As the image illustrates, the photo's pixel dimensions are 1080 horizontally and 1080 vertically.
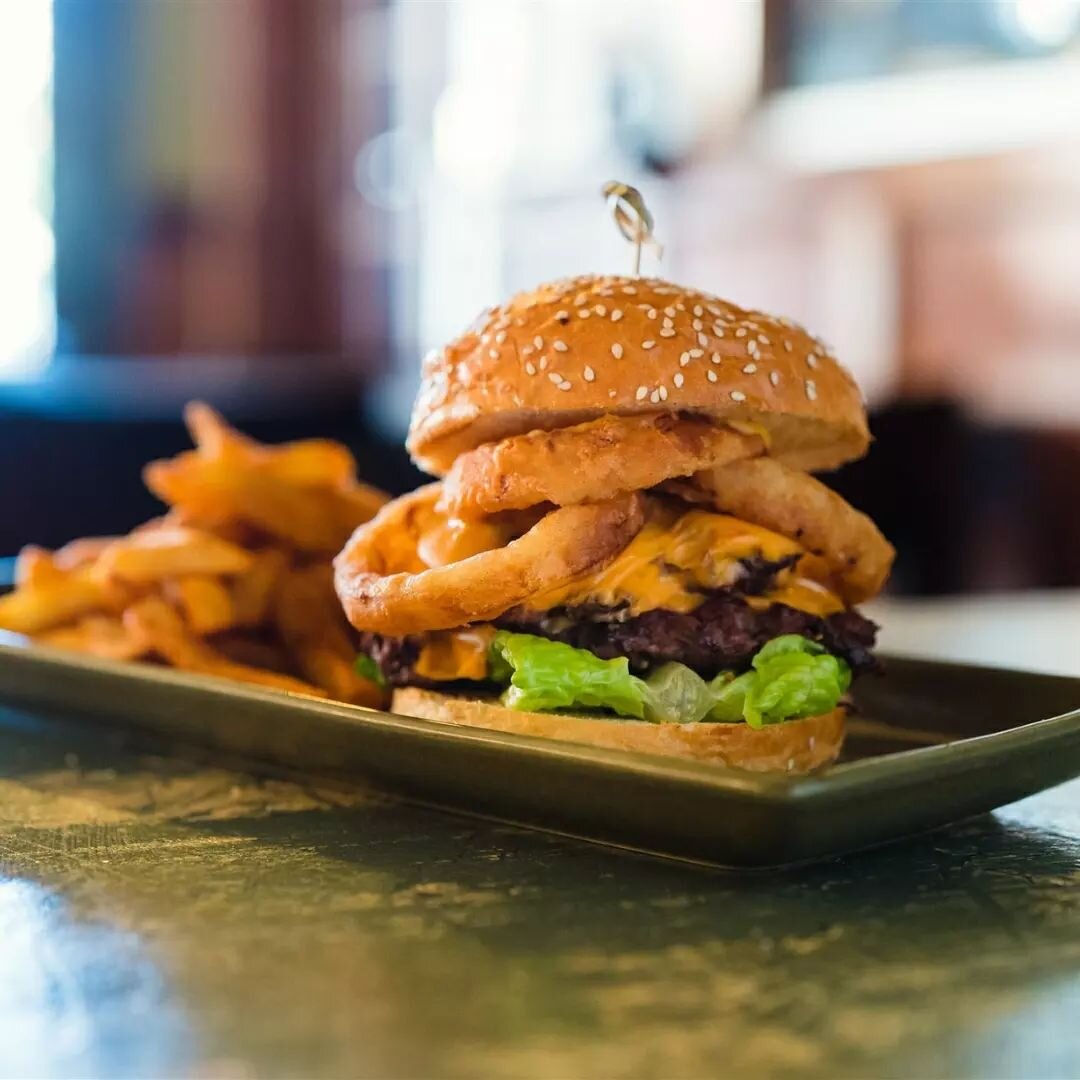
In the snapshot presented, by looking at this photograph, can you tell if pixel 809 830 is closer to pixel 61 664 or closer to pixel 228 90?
pixel 61 664

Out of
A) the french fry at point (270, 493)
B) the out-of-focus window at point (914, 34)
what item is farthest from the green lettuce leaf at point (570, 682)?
the out-of-focus window at point (914, 34)

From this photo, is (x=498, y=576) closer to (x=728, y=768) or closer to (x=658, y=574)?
(x=658, y=574)

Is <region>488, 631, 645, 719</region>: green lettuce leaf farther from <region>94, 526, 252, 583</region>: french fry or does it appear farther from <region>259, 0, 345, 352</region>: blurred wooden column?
<region>259, 0, 345, 352</region>: blurred wooden column

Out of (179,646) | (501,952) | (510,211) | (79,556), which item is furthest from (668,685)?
(510,211)

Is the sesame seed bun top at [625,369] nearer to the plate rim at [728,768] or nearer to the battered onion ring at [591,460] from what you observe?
the battered onion ring at [591,460]

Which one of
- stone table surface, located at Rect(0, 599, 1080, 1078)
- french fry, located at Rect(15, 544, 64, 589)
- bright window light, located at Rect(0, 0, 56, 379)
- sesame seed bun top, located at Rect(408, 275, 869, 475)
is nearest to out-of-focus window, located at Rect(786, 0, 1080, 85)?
sesame seed bun top, located at Rect(408, 275, 869, 475)

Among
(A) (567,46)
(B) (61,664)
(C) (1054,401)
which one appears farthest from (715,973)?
(A) (567,46)
